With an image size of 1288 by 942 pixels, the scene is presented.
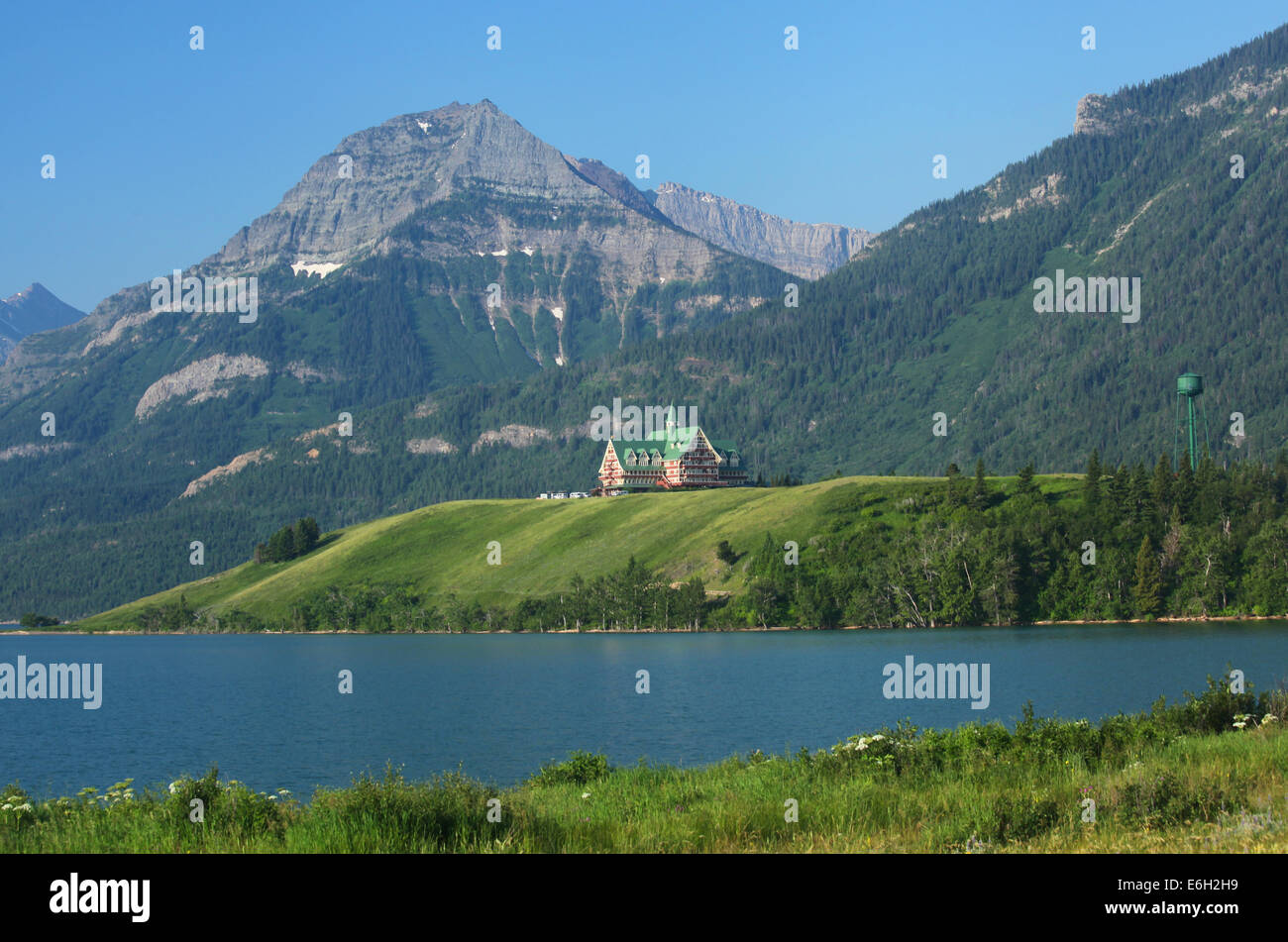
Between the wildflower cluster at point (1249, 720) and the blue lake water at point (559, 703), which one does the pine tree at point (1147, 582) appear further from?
the wildflower cluster at point (1249, 720)

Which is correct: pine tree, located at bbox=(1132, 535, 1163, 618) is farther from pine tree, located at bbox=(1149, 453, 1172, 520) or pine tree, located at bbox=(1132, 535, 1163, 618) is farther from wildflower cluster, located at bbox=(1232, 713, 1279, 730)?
wildflower cluster, located at bbox=(1232, 713, 1279, 730)

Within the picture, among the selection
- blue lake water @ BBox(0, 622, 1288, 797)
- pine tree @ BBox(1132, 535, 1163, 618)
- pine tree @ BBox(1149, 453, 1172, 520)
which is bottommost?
blue lake water @ BBox(0, 622, 1288, 797)

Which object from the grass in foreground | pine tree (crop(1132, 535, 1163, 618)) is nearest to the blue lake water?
the grass in foreground

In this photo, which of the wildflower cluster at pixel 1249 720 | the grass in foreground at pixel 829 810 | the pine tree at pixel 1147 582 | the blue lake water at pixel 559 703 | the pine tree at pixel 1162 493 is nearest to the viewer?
the grass in foreground at pixel 829 810

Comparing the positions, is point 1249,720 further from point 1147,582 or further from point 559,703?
point 1147,582

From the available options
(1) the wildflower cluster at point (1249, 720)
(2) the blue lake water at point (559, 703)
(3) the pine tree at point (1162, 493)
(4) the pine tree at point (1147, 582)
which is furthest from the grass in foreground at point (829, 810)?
(3) the pine tree at point (1162, 493)

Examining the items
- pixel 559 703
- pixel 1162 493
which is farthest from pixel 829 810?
pixel 1162 493
